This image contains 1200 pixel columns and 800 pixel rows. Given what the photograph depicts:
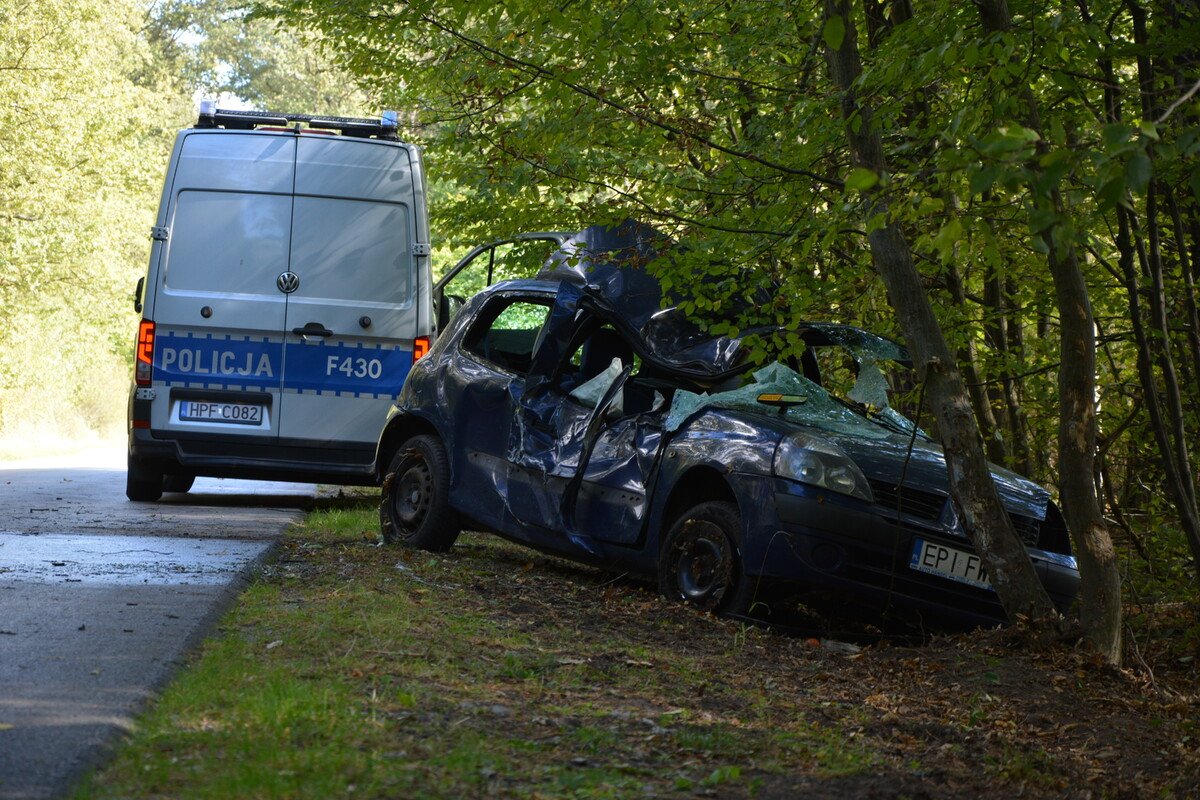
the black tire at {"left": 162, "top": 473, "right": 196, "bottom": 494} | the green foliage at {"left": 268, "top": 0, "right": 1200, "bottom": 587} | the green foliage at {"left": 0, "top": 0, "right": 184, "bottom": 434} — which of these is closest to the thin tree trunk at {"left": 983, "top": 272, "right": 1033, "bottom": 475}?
the green foliage at {"left": 268, "top": 0, "right": 1200, "bottom": 587}

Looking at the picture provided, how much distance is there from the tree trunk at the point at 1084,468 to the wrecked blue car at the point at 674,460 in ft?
1.51

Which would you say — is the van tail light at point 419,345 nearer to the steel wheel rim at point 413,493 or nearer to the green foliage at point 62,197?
the steel wheel rim at point 413,493

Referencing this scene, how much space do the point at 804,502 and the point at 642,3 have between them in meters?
3.48

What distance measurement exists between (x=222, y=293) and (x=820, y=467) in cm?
614

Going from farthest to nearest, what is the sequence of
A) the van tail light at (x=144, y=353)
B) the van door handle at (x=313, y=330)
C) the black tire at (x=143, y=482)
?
the black tire at (x=143, y=482) → the van door handle at (x=313, y=330) → the van tail light at (x=144, y=353)

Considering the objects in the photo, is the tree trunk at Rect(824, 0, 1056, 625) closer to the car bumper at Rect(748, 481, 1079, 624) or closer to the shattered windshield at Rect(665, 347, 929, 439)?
the car bumper at Rect(748, 481, 1079, 624)

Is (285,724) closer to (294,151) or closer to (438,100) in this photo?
(294,151)

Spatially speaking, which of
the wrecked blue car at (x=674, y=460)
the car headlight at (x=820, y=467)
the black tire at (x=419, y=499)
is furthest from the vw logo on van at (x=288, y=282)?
the car headlight at (x=820, y=467)

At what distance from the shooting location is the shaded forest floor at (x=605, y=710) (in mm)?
3789

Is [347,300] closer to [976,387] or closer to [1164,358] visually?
[976,387]

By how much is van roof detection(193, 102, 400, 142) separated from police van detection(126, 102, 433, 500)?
0.43 metres

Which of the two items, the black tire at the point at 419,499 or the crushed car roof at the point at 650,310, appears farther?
the black tire at the point at 419,499

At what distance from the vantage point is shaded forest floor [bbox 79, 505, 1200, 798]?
149 inches

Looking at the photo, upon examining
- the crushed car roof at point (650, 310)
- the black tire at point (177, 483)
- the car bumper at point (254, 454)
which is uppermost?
the crushed car roof at point (650, 310)
